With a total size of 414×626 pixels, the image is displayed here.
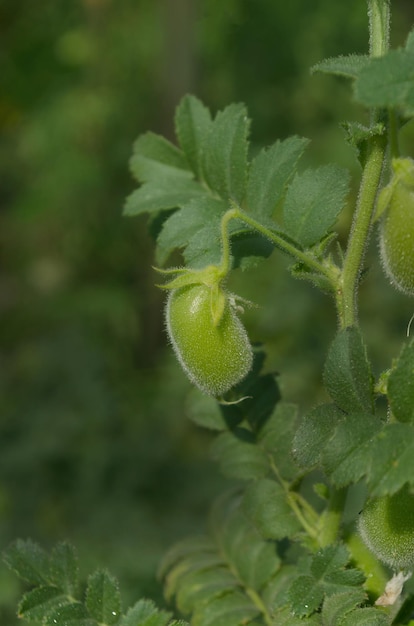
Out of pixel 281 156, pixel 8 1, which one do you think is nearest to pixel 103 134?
pixel 8 1

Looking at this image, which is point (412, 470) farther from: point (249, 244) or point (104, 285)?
point (104, 285)

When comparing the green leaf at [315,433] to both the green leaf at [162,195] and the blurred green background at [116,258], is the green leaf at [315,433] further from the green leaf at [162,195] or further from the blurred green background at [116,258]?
the blurred green background at [116,258]

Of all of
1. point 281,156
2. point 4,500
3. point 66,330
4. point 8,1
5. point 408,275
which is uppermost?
point 8,1

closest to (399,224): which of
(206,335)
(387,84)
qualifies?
(387,84)

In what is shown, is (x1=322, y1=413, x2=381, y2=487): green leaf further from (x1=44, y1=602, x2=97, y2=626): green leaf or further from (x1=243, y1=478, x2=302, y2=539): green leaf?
(x1=44, y1=602, x2=97, y2=626): green leaf

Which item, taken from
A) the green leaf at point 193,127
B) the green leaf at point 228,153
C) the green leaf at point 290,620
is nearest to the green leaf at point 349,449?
the green leaf at point 290,620

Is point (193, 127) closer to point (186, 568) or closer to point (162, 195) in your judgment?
point (162, 195)

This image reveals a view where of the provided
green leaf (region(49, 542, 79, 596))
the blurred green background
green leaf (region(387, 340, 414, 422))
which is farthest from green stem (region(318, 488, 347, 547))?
the blurred green background
